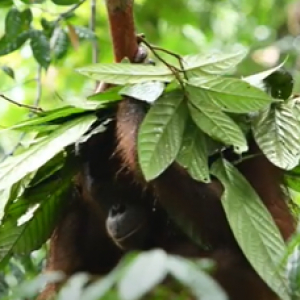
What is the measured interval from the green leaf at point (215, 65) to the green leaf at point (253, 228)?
0.59 feet

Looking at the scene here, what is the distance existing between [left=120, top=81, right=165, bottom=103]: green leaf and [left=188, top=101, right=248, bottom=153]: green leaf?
3.0 inches

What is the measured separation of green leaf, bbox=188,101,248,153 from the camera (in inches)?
57.3

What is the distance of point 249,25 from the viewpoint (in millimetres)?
4996

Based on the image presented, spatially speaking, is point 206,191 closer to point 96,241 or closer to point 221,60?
point 221,60

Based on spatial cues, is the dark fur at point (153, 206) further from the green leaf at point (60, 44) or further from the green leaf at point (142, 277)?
the green leaf at point (142, 277)

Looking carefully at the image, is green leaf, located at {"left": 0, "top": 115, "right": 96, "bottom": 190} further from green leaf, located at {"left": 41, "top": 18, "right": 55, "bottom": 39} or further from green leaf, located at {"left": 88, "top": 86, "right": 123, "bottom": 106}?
green leaf, located at {"left": 41, "top": 18, "right": 55, "bottom": 39}

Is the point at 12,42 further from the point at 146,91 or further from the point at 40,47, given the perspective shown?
the point at 146,91

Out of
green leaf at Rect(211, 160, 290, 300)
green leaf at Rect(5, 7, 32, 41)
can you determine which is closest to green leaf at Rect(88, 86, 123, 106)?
green leaf at Rect(211, 160, 290, 300)

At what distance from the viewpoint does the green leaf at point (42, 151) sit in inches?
59.8

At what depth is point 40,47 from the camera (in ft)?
6.73

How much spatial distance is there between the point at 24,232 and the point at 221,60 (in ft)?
1.81

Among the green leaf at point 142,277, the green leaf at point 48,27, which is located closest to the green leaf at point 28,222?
the green leaf at point 48,27

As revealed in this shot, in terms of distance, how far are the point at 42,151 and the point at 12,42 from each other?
0.61 m

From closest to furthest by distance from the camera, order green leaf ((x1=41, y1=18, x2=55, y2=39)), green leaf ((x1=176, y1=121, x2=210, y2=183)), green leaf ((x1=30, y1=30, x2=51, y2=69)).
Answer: green leaf ((x1=176, y1=121, x2=210, y2=183)) < green leaf ((x1=30, y1=30, x2=51, y2=69)) < green leaf ((x1=41, y1=18, x2=55, y2=39))
